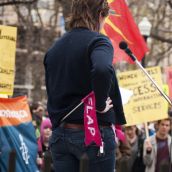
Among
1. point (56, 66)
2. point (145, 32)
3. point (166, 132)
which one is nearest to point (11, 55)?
point (166, 132)

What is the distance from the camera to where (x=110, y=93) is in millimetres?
4391

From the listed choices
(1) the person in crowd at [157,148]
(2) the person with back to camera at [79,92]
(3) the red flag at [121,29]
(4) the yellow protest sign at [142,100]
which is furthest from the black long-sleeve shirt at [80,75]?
(4) the yellow protest sign at [142,100]

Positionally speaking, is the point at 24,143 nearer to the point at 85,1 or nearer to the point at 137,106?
the point at 137,106

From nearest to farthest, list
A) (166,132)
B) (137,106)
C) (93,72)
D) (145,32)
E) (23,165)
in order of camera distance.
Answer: (93,72) < (23,165) < (166,132) < (137,106) < (145,32)

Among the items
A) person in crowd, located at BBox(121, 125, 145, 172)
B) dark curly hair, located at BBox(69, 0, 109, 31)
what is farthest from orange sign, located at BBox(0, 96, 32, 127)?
dark curly hair, located at BBox(69, 0, 109, 31)

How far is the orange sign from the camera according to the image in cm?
796

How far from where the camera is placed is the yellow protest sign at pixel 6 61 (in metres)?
8.25

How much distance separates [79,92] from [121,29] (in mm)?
4296

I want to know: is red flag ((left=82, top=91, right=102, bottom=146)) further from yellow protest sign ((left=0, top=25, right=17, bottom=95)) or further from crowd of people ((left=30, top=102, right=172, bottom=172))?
crowd of people ((left=30, top=102, right=172, bottom=172))

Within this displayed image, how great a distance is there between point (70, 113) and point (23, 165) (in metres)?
3.62

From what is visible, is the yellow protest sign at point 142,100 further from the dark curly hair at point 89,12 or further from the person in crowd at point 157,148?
the dark curly hair at point 89,12

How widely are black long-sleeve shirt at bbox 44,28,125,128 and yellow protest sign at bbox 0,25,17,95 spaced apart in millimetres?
3767

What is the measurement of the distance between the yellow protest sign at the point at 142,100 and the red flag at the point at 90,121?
18.9 feet

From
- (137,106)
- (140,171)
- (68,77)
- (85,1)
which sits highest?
(85,1)
